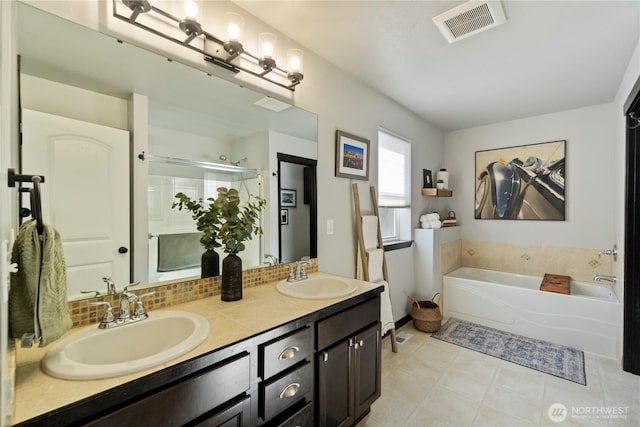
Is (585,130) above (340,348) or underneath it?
above

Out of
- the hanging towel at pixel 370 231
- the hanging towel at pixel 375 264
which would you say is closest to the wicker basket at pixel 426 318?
the hanging towel at pixel 375 264

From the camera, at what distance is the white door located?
41.1 inches

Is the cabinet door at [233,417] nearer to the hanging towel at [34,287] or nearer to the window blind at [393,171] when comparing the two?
the hanging towel at [34,287]

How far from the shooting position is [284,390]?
1.15 metres

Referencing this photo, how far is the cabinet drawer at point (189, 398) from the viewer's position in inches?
29.3

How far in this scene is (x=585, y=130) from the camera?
3068 millimetres

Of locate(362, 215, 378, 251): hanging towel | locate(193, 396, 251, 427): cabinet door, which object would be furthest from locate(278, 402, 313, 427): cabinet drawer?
locate(362, 215, 378, 251): hanging towel

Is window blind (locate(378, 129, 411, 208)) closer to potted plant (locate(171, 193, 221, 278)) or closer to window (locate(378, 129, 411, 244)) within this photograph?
window (locate(378, 129, 411, 244))

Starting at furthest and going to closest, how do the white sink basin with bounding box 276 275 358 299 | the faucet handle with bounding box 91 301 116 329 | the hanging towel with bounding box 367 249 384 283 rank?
the hanging towel with bounding box 367 249 384 283
the white sink basin with bounding box 276 275 358 299
the faucet handle with bounding box 91 301 116 329

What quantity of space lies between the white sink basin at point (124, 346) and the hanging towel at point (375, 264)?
1544 mm

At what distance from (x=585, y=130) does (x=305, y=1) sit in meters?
3.30

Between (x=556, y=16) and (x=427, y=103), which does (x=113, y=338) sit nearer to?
(x=556, y=16)

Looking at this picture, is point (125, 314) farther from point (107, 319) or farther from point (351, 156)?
point (351, 156)

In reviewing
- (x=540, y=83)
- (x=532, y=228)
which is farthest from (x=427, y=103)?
(x=532, y=228)
